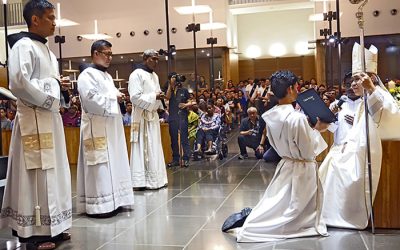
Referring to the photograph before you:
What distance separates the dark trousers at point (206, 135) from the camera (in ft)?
27.8

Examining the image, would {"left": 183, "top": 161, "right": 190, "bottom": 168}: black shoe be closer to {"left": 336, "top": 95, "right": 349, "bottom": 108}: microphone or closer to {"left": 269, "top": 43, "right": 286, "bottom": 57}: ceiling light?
{"left": 336, "top": 95, "right": 349, "bottom": 108}: microphone

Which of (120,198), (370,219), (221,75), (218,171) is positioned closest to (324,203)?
(370,219)

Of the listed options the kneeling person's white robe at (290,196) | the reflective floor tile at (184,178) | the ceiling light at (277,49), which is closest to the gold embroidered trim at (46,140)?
the kneeling person's white robe at (290,196)

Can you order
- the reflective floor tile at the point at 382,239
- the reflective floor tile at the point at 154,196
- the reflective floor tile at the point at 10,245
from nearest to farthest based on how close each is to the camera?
1. the reflective floor tile at the point at 382,239
2. the reflective floor tile at the point at 10,245
3. the reflective floor tile at the point at 154,196

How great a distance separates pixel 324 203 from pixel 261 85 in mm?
9253

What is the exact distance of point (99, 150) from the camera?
4191 mm

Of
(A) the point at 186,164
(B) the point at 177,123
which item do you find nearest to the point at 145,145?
(B) the point at 177,123

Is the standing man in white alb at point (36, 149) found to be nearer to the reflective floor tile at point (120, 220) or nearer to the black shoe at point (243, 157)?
the reflective floor tile at point (120, 220)

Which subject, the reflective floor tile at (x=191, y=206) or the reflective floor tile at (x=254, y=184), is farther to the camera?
the reflective floor tile at (x=254, y=184)

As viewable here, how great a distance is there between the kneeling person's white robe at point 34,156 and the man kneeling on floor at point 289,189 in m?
1.41

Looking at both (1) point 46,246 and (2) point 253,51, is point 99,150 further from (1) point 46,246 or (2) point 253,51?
(2) point 253,51

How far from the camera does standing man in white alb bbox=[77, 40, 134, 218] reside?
13.7 ft

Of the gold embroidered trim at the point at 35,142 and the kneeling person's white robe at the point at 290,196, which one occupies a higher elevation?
the gold embroidered trim at the point at 35,142

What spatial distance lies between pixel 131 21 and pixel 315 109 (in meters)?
14.3
